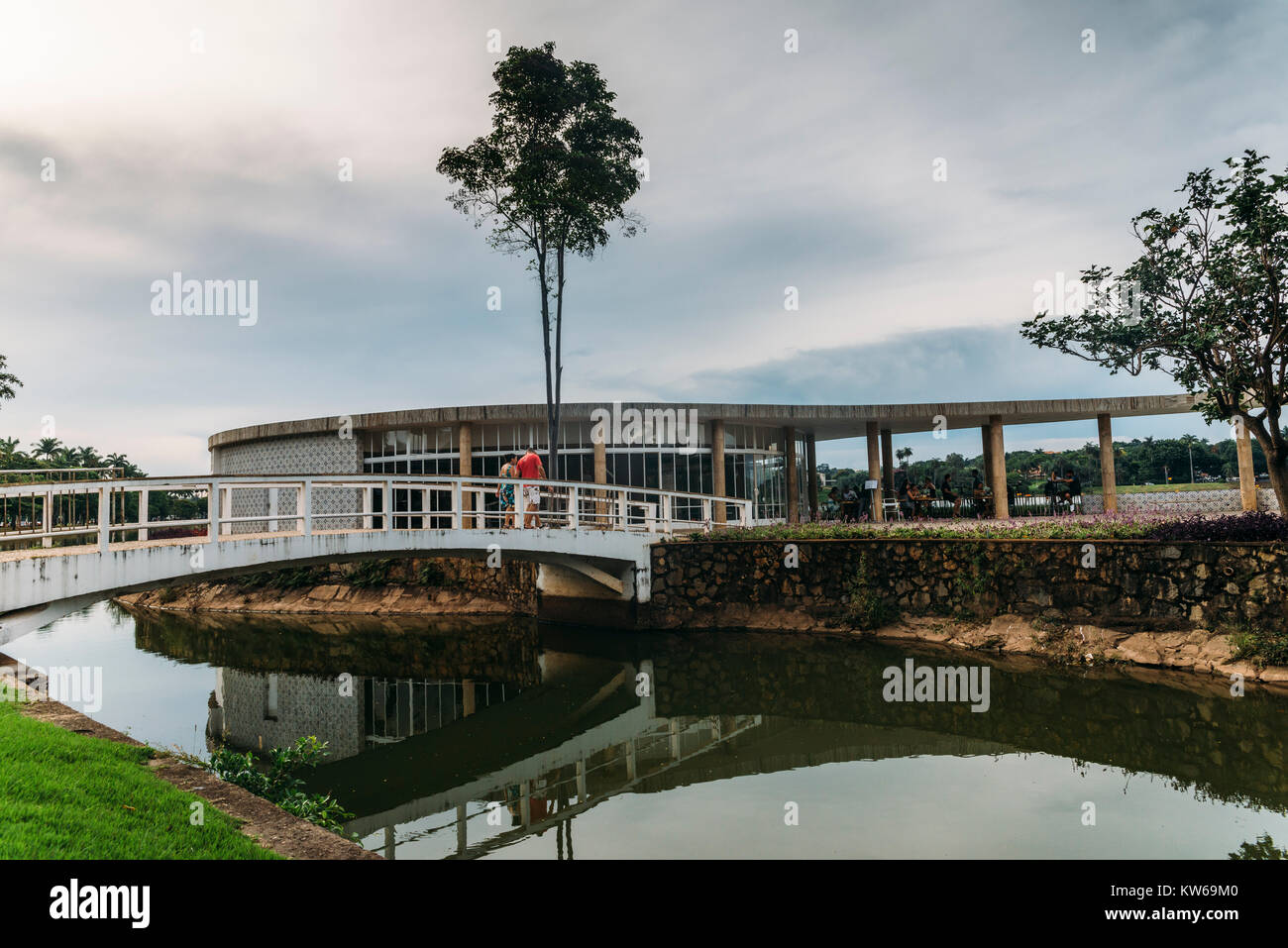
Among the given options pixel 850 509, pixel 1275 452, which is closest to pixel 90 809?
pixel 1275 452

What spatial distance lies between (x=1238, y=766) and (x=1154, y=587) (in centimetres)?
506

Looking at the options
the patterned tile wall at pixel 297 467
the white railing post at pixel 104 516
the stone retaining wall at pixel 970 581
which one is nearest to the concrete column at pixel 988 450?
the stone retaining wall at pixel 970 581

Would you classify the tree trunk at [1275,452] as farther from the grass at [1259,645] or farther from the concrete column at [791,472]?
the concrete column at [791,472]

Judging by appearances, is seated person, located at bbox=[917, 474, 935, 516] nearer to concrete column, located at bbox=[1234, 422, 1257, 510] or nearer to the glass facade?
the glass facade

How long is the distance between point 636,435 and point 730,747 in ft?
49.2

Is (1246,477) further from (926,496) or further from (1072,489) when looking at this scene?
(926,496)

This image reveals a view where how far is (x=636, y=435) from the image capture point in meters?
23.4

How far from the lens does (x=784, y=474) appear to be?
27172 mm

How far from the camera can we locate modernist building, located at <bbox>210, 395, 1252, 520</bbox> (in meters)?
22.8

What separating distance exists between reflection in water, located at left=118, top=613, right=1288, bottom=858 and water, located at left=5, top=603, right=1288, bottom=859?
4 centimetres
